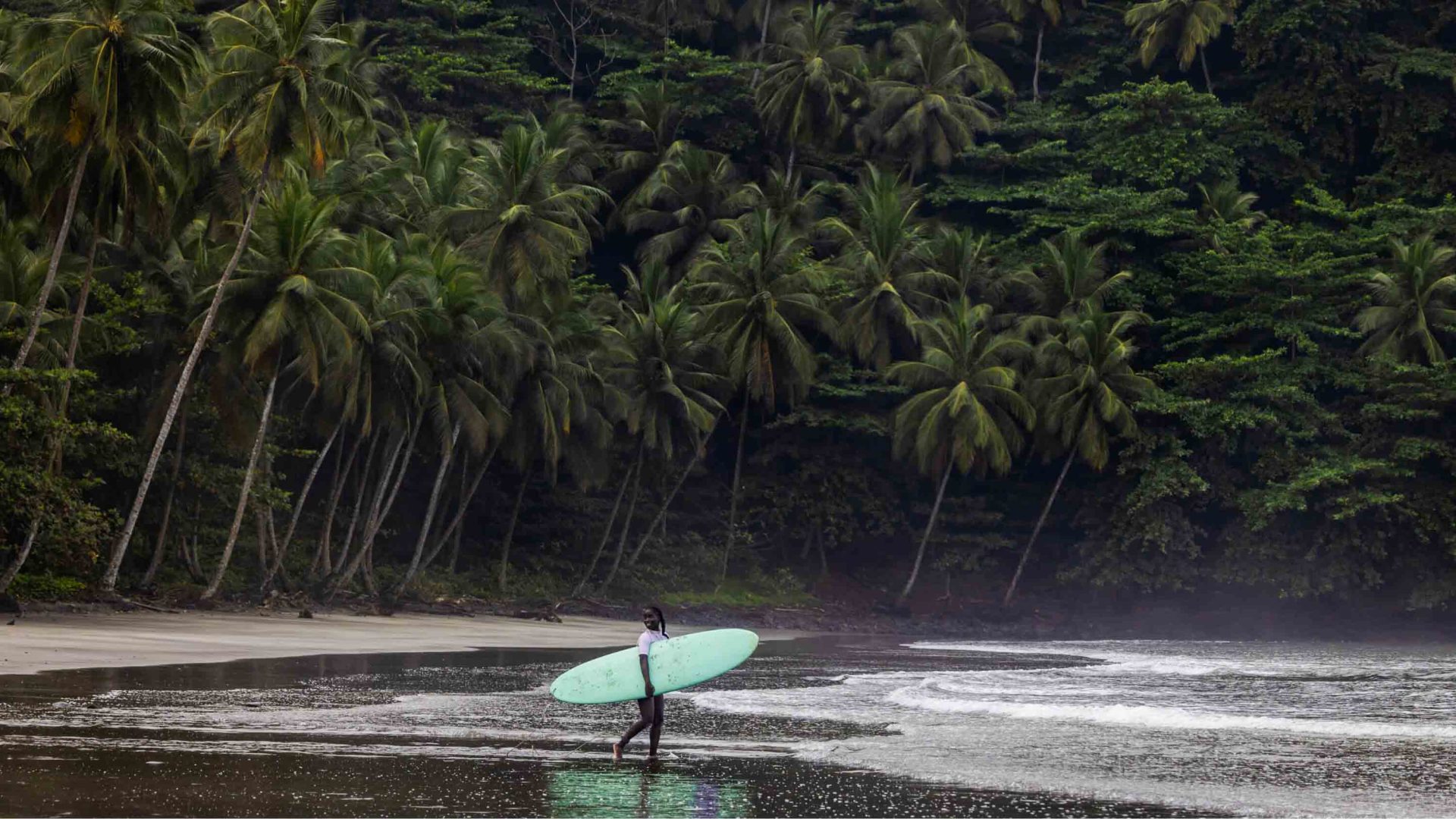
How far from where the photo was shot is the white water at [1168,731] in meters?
10.5

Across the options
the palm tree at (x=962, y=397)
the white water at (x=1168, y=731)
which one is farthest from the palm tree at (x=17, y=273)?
the palm tree at (x=962, y=397)

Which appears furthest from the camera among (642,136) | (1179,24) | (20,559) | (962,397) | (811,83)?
(642,136)

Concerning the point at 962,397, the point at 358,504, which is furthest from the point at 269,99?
the point at 962,397

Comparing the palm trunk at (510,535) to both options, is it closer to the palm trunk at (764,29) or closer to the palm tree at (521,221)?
the palm tree at (521,221)

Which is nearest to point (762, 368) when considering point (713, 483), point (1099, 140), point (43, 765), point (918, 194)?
point (713, 483)

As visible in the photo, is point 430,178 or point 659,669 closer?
point 659,669

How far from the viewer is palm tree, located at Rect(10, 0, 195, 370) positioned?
22.5m

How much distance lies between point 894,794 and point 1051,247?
3437 cm

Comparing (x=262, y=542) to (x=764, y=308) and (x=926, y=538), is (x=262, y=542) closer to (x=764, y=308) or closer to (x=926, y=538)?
(x=764, y=308)

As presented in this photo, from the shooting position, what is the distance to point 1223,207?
43.6 m

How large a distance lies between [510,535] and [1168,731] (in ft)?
84.8

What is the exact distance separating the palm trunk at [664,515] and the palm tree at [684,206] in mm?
6278

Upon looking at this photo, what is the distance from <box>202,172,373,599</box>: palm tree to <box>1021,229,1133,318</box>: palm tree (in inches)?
864

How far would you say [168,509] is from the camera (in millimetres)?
29000
